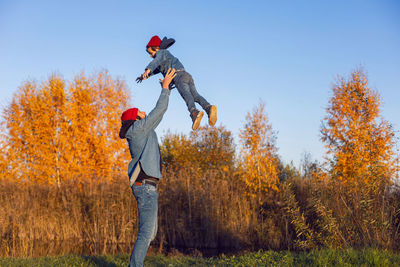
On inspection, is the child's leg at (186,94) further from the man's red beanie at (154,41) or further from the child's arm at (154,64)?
the man's red beanie at (154,41)

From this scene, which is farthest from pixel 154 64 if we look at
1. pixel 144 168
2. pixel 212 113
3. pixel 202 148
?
pixel 202 148

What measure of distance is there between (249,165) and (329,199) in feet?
17.9

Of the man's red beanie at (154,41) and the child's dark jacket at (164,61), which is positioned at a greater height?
the man's red beanie at (154,41)

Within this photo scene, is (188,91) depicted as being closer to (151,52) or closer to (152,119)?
(151,52)

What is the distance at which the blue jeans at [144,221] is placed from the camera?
380 centimetres

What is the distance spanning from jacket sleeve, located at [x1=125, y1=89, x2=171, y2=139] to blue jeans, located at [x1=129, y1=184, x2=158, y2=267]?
0.62 meters

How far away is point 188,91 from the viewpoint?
17.2 feet

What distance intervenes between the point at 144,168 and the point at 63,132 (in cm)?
2285

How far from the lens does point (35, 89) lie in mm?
26531

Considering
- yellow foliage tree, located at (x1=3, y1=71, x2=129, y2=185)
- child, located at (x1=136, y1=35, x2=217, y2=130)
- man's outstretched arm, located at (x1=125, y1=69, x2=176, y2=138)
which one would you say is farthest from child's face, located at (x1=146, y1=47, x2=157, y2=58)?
yellow foliage tree, located at (x1=3, y1=71, x2=129, y2=185)

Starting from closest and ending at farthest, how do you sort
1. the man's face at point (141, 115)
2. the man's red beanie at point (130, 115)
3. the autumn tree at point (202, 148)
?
the man's red beanie at point (130, 115) → the man's face at point (141, 115) → the autumn tree at point (202, 148)

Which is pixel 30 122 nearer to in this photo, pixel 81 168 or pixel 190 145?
pixel 81 168

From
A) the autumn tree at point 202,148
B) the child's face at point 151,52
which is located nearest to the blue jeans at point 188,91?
the child's face at point 151,52

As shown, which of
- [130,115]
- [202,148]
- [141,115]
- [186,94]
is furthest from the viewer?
[202,148]
